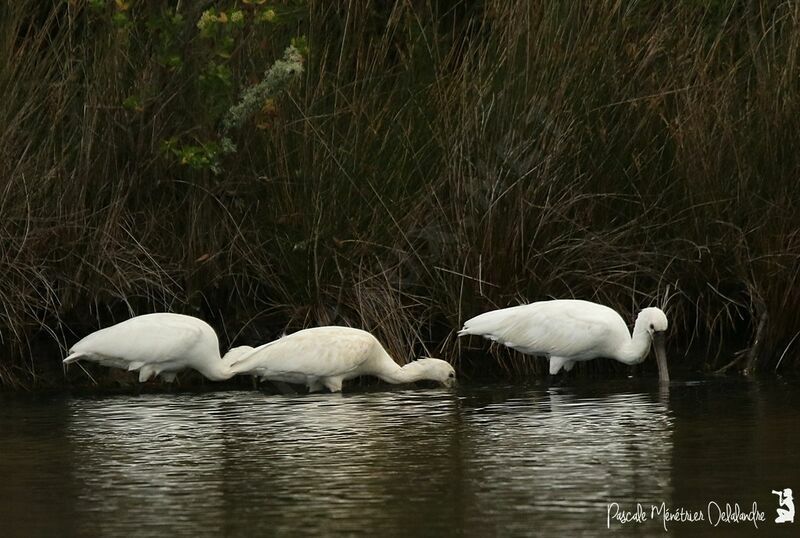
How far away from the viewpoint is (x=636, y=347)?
1183 cm

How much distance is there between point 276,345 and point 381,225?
1425mm

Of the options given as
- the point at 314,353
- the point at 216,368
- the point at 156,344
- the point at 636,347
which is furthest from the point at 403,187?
the point at 156,344

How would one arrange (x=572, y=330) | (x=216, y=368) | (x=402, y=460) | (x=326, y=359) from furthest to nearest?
(x=216, y=368) → (x=572, y=330) → (x=326, y=359) → (x=402, y=460)

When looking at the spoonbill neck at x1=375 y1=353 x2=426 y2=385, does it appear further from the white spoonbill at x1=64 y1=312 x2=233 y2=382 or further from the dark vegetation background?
the white spoonbill at x1=64 y1=312 x2=233 y2=382

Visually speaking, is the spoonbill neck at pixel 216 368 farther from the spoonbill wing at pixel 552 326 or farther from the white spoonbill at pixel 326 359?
the spoonbill wing at pixel 552 326

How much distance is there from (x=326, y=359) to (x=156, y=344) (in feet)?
3.79

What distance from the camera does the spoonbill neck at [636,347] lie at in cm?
1175

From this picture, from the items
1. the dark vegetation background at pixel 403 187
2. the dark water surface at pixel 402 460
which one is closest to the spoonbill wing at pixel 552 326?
the dark water surface at pixel 402 460

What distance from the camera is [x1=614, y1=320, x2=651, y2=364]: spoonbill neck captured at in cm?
1175

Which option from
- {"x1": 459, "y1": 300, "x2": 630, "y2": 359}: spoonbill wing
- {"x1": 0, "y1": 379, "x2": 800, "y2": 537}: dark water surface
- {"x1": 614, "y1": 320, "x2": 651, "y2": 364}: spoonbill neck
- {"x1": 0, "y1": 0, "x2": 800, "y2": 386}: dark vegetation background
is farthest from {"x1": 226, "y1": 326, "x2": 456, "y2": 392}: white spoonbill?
{"x1": 614, "y1": 320, "x2": 651, "y2": 364}: spoonbill neck

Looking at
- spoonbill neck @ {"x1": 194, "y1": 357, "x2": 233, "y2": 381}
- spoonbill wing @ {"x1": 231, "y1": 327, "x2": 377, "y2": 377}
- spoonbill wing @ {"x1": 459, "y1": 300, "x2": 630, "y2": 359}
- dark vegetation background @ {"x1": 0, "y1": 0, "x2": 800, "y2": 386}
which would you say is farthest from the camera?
dark vegetation background @ {"x1": 0, "y1": 0, "x2": 800, "y2": 386}

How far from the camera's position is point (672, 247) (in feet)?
41.7

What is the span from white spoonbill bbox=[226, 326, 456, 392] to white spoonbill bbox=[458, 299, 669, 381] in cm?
39

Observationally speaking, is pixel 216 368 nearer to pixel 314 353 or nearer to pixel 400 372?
pixel 314 353
